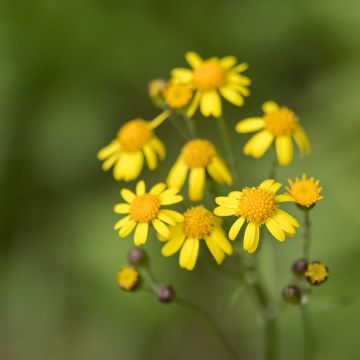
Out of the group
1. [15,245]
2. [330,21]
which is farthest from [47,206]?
[330,21]

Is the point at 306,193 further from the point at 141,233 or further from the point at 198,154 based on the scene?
the point at 141,233

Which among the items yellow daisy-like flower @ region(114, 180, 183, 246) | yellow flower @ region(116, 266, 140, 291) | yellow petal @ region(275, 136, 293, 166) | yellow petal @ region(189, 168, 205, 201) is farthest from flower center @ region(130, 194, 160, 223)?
yellow petal @ region(275, 136, 293, 166)

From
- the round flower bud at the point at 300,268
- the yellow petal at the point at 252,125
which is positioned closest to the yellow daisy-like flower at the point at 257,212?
the round flower bud at the point at 300,268

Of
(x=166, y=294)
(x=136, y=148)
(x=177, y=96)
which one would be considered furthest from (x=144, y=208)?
(x=177, y=96)

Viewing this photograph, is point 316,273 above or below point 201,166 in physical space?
below

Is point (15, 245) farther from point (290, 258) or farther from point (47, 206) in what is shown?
point (290, 258)

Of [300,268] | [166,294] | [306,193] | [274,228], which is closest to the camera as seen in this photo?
[274,228]

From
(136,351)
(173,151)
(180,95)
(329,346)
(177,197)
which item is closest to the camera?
(177,197)

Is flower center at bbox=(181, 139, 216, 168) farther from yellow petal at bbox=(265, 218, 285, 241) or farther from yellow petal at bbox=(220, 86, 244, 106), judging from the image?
yellow petal at bbox=(265, 218, 285, 241)

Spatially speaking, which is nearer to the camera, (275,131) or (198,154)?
(198,154)
